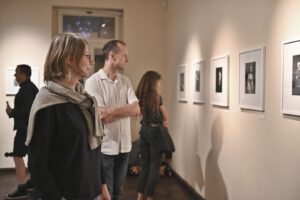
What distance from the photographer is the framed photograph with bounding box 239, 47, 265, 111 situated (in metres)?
2.58

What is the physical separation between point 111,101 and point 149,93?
1152 millimetres

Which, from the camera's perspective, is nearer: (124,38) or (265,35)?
A: (265,35)

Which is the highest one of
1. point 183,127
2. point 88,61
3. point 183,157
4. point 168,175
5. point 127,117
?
point 88,61

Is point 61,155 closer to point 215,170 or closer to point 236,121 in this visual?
point 236,121

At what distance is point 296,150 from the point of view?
7.07 ft

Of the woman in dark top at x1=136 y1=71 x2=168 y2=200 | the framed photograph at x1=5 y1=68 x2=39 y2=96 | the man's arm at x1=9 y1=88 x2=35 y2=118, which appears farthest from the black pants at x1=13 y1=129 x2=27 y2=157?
the framed photograph at x1=5 y1=68 x2=39 y2=96

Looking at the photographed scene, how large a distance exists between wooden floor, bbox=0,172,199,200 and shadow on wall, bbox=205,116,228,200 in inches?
21.9

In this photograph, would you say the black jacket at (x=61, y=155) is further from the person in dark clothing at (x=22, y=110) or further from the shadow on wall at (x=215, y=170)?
the person in dark clothing at (x=22, y=110)

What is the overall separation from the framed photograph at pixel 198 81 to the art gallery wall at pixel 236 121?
107mm

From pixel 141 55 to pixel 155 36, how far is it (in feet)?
1.47

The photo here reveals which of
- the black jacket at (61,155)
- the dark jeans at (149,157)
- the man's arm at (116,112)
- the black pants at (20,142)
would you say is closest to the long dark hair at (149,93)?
the dark jeans at (149,157)

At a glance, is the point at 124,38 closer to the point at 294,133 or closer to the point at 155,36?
the point at 155,36

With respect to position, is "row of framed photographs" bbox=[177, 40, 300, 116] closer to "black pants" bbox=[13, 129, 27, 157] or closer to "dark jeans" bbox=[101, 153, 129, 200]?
"dark jeans" bbox=[101, 153, 129, 200]

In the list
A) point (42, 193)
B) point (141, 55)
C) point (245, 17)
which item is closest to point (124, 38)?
point (141, 55)
